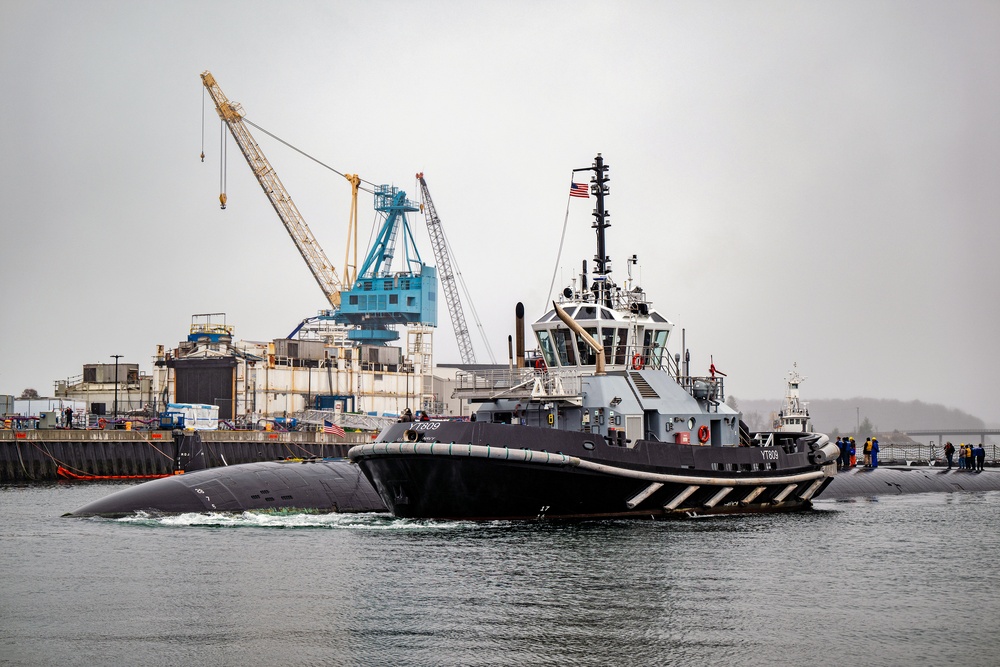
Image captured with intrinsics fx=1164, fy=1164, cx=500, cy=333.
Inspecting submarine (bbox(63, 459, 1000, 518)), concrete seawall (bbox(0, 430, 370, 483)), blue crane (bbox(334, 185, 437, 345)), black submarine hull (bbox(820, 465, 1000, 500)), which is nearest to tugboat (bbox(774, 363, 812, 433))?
black submarine hull (bbox(820, 465, 1000, 500))

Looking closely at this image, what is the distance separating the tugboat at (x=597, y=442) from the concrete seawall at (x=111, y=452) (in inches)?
1751

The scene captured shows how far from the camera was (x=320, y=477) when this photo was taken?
4772 centimetres

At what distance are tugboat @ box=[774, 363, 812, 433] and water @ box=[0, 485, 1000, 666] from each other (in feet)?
49.1

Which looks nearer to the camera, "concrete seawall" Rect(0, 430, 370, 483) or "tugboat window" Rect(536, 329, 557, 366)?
"tugboat window" Rect(536, 329, 557, 366)

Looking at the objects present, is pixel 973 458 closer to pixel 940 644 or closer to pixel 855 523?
pixel 855 523

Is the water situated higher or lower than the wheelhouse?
lower

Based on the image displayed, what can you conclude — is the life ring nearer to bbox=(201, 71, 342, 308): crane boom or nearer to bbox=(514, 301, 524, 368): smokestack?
bbox=(514, 301, 524, 368): smokestack

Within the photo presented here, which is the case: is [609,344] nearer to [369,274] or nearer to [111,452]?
[111,452]

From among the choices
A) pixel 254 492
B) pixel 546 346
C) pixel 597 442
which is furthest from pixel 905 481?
pixel 254 492

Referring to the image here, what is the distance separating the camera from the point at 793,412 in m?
58.6

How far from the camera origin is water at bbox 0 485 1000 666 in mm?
21750

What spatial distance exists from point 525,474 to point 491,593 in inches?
457

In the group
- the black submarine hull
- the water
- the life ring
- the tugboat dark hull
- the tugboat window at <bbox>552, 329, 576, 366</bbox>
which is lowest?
the water

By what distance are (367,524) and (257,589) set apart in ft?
41.9
